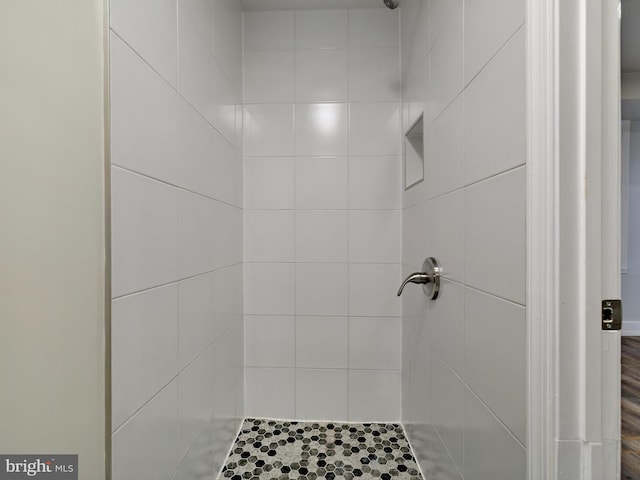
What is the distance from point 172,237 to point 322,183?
34.8 inches

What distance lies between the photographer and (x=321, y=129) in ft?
5.15

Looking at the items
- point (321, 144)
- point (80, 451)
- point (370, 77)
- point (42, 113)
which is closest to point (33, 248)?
point (42, 113)

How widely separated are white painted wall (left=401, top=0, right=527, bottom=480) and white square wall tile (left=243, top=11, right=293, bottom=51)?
652mm

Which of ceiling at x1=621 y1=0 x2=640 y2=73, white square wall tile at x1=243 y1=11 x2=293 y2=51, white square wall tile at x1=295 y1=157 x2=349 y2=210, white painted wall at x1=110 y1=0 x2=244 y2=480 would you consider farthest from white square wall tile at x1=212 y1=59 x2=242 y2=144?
ceiling at x1=621 y1=0 x2=640 y2=73

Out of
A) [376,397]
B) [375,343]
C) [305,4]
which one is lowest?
[376,397]

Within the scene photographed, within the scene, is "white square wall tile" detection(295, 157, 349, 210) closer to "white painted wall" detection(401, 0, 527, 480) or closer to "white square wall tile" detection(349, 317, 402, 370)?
"white painted wall" detection(401, 0, 527, 480)

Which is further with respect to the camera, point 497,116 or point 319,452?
point 319,452

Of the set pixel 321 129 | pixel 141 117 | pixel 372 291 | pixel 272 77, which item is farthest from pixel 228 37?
pixel 372 291

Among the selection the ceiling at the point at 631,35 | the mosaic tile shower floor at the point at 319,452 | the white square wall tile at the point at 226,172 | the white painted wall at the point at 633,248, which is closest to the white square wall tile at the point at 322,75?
the white square wall tile at the point at 226,172

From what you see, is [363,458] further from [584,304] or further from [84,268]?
[84,268]

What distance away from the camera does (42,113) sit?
56cm

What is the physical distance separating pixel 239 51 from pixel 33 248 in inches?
53.7

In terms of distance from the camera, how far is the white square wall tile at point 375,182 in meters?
1.57

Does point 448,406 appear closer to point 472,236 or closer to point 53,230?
point 472,236
